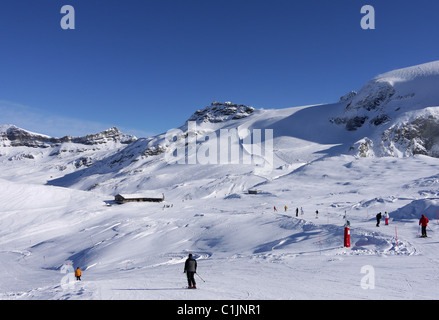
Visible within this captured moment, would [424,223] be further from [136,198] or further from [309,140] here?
[309,140]

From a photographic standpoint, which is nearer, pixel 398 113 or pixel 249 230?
pixel 249 230

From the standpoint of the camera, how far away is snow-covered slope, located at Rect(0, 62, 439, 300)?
11.0 metres

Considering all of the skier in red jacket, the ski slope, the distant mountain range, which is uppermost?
the distant mountain range

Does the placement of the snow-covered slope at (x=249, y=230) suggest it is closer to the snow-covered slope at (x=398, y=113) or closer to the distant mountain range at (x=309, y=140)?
the snow-covered slope at (x=398, y=113)

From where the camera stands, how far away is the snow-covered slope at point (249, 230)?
432 inches

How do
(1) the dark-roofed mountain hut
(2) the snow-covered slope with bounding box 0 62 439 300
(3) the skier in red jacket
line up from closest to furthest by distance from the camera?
(2) the snow-covered slope with bounding box 0 62 439 300 < (3) the skier in red jacket < (1) the dark-roofed mountain hut

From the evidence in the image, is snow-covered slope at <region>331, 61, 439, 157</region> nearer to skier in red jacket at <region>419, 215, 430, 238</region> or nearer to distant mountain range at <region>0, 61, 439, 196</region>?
distant mountain range at <region>0, 61, 439, 196</region>

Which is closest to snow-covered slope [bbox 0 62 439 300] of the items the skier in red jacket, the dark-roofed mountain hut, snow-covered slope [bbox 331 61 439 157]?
the skier in red jacket

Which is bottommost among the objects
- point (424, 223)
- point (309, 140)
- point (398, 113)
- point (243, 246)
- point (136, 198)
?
point (243, 246)

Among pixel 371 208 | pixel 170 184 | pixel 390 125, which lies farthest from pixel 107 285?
pixel 390 125

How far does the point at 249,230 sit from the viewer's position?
88.5 ft

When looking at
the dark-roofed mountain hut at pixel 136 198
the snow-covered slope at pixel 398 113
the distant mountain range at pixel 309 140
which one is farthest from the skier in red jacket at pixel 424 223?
the snow-covered slope at pixel 398 113

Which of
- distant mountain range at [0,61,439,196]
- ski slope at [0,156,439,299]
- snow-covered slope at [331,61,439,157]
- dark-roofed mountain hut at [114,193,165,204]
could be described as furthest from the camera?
snow-covered slope at [331,61,439,157]

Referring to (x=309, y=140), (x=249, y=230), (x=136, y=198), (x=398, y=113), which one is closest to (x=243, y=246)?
(x=249, y=230)
